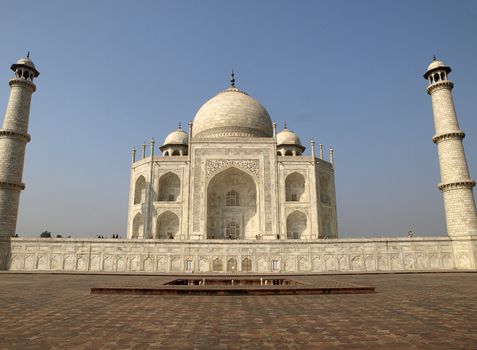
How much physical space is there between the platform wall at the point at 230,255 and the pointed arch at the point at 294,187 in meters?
8.17

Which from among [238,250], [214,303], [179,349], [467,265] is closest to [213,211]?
[238,250]

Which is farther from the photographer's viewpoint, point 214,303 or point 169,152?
point 169,152

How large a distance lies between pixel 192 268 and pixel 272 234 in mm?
7040

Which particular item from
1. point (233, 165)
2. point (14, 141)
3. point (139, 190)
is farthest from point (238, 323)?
point (139, 190)

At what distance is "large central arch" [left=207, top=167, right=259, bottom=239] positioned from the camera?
2516cm

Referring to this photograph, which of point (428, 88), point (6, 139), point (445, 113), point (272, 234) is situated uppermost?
point (428, 88)

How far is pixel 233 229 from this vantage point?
2533 cm

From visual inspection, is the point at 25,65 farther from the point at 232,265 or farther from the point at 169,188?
the point at 232,265

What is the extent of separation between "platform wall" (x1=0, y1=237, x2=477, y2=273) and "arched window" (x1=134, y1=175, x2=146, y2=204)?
8694 millimetres

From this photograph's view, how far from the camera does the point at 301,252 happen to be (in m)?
17.9

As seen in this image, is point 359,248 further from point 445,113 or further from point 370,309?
point 370,309

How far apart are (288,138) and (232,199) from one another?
907 cm

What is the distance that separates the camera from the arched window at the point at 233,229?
25.2 metres

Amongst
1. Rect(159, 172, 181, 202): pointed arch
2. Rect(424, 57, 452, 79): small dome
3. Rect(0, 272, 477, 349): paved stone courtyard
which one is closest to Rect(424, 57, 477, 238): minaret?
Rect(424, 57, 452, 79): small dome
